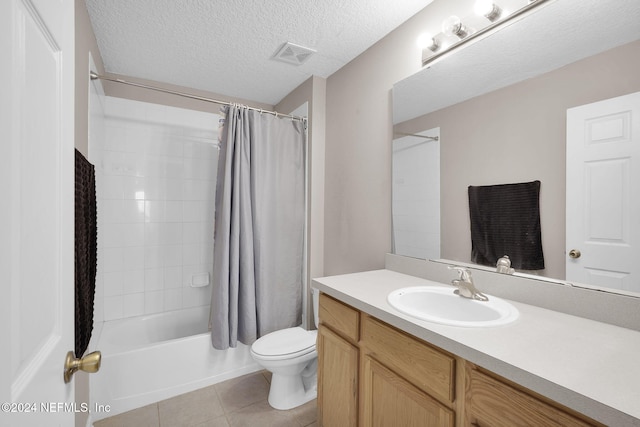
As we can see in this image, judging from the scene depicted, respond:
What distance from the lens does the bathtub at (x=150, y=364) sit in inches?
72.2

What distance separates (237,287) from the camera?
7.16 ft

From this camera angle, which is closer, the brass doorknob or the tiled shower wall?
the brass doorknob

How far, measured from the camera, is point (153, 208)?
261 centimetres

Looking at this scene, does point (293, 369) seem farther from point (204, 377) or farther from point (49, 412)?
point (49, 412)

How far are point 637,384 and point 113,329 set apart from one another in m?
2.92

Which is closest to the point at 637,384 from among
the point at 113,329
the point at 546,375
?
the point at 546,375

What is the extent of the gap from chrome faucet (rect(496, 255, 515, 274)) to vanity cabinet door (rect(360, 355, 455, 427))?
645 mm

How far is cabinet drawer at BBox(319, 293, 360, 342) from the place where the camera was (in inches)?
50.2

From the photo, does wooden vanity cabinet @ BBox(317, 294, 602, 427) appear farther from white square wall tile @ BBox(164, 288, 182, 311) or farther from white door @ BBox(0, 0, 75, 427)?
white square wall tile @ BBox(164, 288, 182, 311)

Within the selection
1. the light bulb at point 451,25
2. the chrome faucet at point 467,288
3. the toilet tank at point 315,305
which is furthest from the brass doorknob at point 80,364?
the light bulb at point 451,25

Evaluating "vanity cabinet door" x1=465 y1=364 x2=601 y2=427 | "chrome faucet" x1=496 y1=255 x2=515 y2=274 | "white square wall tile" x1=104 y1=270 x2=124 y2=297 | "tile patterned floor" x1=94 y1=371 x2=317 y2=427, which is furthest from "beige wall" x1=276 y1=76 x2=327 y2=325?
"vanity cabinet door" x1=465 y1=364 x2=601 y2=427

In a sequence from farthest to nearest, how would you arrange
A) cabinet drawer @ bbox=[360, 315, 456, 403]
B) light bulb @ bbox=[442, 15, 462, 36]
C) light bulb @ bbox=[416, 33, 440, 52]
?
light bulb @ bbox=[416, 33, 440, 52], light bulb @ bbox=[442, 15, 462, 36], cabinet drawer @ bbox=[360, 315, 456, 403]

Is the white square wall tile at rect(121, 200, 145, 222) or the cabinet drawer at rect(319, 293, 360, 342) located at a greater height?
the white square wall tile at rect(121, 200, 145, 222)

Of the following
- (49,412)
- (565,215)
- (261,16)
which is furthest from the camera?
(261,16)
